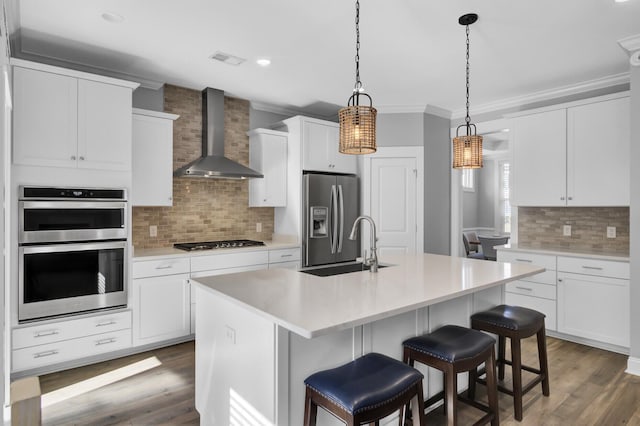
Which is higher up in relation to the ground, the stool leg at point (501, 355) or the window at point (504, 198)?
the window at point (504, 198)

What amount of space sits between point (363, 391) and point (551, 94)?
4127mm

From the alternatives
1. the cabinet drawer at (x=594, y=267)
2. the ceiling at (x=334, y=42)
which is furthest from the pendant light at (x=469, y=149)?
the cabinet drawer at (x=594, y=267)

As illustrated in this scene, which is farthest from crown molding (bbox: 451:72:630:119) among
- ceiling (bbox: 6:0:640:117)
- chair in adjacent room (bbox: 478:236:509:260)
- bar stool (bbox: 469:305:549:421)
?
chair in adjacent room (bbox: 478:236:509:260)

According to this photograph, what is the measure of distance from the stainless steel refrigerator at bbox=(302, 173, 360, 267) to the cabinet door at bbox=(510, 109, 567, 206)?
1.92 metres

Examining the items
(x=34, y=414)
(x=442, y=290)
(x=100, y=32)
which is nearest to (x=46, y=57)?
(x=100, y=32)

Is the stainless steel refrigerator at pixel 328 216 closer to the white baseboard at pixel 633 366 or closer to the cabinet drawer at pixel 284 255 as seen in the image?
the cabinet drawer at pixel 284 255

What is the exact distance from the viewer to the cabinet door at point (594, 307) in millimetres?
3443

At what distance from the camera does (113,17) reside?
2668mm

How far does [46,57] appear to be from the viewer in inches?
132

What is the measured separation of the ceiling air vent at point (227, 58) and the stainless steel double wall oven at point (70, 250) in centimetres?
141

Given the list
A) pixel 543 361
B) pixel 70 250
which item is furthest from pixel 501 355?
pixel 70 250

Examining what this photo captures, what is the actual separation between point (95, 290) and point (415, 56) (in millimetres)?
3352

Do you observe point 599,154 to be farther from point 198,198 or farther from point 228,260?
point 198,198

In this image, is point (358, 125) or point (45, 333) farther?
point (45, 333)
